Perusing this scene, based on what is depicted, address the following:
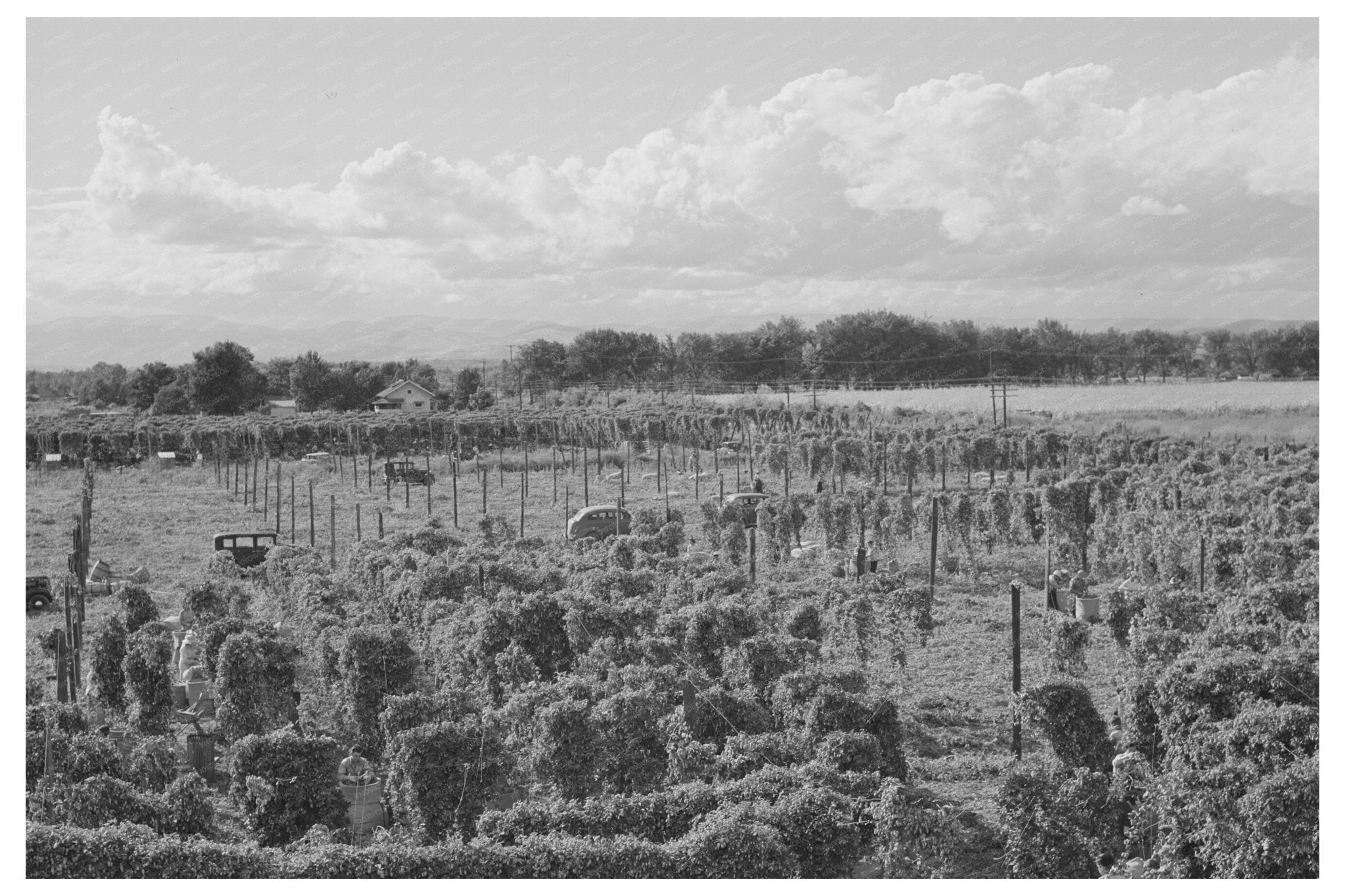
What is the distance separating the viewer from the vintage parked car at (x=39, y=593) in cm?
2123

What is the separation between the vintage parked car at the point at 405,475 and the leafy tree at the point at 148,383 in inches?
1307

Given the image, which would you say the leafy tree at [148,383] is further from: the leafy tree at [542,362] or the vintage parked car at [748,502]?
the vintage parked car at [748,502]

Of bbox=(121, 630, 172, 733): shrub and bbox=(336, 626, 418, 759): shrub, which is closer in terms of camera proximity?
bbox=(336, 626, 418, 759): shrub

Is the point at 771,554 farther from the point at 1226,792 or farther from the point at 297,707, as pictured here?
the point at 1226,792

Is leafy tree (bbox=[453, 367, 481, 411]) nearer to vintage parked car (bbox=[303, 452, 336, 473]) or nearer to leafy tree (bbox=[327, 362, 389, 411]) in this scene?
leafy tree (bbox=[327, 362, 389, 411])

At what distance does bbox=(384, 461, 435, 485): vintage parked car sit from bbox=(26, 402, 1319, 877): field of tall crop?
10513mm

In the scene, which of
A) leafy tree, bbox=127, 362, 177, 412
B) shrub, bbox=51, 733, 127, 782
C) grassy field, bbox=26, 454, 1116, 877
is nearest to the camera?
shrub, bbox=51, 733, 127, 782

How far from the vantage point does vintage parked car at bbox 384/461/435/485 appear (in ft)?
123

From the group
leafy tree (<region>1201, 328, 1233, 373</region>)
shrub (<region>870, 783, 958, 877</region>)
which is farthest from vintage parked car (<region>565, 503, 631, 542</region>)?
leafy tree (<region>1201, 328, 1233, 373</region>)

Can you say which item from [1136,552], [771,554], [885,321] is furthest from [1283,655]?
[885,321]

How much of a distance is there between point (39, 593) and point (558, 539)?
10.4 meters

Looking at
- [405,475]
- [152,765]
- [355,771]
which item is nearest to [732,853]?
[355,771]

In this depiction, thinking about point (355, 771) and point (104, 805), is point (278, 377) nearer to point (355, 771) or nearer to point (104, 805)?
point (355, 771)

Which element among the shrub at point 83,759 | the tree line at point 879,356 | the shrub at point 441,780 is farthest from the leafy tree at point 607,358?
the shrub at point 441,780
